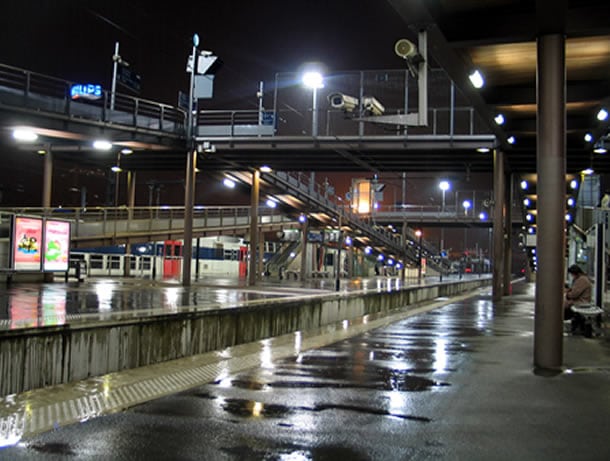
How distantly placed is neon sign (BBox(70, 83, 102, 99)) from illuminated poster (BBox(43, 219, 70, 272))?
5.44 m

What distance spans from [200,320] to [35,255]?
41.8ft

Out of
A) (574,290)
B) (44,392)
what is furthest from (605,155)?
(44,392)

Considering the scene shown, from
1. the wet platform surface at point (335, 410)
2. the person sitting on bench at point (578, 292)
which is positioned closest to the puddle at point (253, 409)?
the wet platform surface at point (335, 410)

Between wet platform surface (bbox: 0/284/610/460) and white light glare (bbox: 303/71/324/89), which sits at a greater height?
white light glare (bbox: 303/71/324/89)

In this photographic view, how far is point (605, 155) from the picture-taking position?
89.9ft

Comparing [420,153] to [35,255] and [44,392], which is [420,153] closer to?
[35,255]

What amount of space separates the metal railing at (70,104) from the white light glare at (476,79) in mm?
16959

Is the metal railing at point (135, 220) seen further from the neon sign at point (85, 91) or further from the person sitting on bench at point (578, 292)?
the person sitting on bench at point (578, 292)

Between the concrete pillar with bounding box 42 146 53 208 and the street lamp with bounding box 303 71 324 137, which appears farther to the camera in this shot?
the concrete pillar with bounding box 42 146 53 208

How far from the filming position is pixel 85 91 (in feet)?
85.3

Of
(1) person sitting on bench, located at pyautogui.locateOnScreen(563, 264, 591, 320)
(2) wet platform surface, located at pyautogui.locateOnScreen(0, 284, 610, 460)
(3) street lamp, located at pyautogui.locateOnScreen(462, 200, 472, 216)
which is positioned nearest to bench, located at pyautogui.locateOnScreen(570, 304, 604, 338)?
(1) person sitting on bench, located at pyautogui.locateOnScreen(563, 264, 591, 320)

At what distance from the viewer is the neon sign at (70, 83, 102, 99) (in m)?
25.2

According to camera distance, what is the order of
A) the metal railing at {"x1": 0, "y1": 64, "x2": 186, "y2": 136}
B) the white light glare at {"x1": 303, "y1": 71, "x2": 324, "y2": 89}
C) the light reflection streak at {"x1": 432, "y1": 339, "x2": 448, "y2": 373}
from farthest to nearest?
the white light glare at {"x1": 303, "y1": 71, "x2": 324, "y2": 89} → the metal railing at {"x1": 0, "y1": 64, "x2": 186, "y2": 136} → the light reflection streak at {"x1": 432, "y1": 339, "x2": 448, "y2": 373}

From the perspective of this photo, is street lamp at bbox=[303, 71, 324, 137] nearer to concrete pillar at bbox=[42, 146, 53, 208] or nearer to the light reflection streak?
concrete pillar at bbox=[42, 146, 53, 208]
